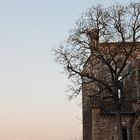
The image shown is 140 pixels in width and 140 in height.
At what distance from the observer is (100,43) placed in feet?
113

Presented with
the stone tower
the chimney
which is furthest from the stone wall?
the chimney

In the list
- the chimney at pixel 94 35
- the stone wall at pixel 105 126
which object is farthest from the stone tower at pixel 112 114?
the chimney at pixel 94 35

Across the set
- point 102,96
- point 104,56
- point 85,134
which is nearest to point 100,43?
point 104,56

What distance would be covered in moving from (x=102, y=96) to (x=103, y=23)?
9542 mm

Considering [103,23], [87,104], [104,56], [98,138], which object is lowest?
[98,138]

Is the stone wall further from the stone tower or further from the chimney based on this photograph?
the chimney

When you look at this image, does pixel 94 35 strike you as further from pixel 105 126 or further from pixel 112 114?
pixel 105 126

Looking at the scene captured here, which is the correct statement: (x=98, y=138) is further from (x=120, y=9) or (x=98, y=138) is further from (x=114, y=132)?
(x=120, y=9)

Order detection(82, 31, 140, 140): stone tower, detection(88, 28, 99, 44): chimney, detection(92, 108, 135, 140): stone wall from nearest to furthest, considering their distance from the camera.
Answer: detection(88, 28, 99, 44): chimney → detection(82, 31, 140, 140): stone tower → detection(92, 108, 135, 140): stone wall

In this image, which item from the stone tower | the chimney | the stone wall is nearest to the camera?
the chimney

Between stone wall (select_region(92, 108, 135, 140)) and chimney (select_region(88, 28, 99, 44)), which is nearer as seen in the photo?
chimney (select_region(88, 28, 99, 44))

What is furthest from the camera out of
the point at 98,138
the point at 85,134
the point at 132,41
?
the point at 85,134

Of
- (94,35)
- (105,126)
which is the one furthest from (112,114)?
(94,35)

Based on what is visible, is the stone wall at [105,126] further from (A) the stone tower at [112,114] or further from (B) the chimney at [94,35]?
(B) the chimney at [94,35]
